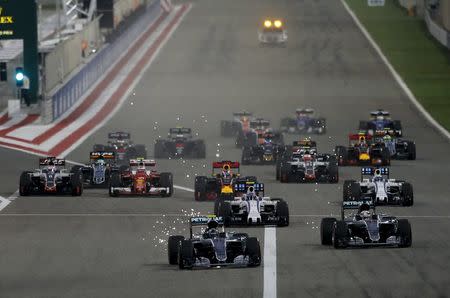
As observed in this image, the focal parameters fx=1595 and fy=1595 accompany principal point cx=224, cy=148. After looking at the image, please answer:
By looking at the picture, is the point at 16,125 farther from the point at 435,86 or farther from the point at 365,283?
the point at 365,283

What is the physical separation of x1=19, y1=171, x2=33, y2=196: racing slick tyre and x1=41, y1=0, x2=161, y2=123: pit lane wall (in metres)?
25.6

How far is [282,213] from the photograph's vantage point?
4075 cm

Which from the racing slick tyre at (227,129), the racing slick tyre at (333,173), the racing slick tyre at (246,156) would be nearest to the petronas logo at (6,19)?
the racing slick tyre at (227,129)

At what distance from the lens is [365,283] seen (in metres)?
32.7

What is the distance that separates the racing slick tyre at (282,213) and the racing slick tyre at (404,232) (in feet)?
15.2

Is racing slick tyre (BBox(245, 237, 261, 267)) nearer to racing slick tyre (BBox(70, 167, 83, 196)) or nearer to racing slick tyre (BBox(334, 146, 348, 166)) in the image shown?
racing slick tyre (BBox(70, 167, 83, 196))

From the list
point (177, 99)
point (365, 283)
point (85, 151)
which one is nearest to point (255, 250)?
point (365, 283)

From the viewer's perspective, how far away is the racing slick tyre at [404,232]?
36594 mm

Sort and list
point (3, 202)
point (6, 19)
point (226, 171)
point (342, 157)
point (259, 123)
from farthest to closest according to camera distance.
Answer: point (6, 19) < point (259, 123) < point (342, 157) < point (3, 202) < point (226, 171)

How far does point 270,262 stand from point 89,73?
55847mm

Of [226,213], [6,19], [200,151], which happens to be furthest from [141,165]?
[6,19]

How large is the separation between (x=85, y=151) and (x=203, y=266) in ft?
94.7

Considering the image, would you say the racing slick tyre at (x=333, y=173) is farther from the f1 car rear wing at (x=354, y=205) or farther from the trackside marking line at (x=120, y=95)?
the trackside marking line at (x=120, y=95)

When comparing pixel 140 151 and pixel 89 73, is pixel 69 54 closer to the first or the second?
pixel 89 73
